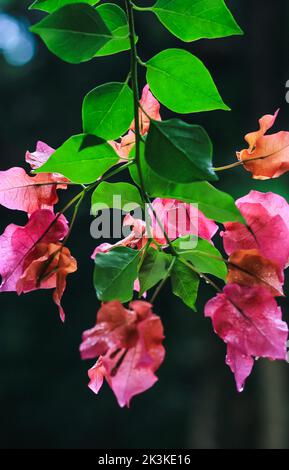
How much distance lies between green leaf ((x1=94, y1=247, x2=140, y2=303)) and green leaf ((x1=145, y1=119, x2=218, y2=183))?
0.18 ft

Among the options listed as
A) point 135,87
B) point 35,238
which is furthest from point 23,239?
point 135,87

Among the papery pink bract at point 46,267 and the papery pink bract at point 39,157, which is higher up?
the papery pink bract at point 39,157

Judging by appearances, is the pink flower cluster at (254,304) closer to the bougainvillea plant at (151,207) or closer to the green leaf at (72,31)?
the bougainvillea plant at (151,207)

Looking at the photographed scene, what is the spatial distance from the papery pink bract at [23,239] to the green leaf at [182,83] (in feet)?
0.30

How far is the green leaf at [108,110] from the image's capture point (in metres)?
0.38

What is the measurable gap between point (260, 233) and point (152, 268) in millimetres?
61

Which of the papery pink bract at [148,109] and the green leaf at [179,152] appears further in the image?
the papery pink bract at [148,109]

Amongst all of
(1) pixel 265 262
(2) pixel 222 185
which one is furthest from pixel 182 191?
(2) pixel 222 185

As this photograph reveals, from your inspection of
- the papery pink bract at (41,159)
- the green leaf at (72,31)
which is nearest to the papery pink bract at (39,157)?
the papery pink bract at (41,159)

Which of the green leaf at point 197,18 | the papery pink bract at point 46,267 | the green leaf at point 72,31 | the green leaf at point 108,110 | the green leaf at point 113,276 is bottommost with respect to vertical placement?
the papery pink bract at point 46,267

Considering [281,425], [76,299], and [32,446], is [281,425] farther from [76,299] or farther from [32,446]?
[32,446]

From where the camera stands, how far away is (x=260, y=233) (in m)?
0.37

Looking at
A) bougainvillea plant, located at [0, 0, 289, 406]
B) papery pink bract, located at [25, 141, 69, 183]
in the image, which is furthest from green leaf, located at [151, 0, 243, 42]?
papery pink bract, located at [25, 141, 69, 183]

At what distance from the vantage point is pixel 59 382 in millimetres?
4227
